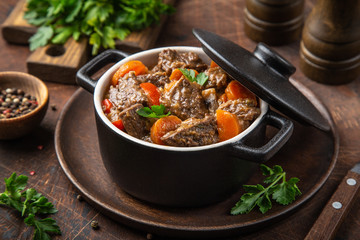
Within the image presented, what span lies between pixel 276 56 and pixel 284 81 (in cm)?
17

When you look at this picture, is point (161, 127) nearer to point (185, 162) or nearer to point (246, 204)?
point (185, 162)

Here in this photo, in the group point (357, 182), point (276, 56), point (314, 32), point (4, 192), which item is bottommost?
point (4, 192)

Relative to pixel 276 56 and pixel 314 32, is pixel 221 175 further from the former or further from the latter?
pixel 314 32

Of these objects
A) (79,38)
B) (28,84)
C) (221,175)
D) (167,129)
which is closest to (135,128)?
Answer: (167,129)

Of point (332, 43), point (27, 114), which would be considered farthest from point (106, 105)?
point (332, 43)

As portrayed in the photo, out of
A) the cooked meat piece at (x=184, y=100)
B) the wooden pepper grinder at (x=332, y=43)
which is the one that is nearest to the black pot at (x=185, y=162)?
the cooked meat piece at (x=184, y=100)

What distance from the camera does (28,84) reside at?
3553 millimetres

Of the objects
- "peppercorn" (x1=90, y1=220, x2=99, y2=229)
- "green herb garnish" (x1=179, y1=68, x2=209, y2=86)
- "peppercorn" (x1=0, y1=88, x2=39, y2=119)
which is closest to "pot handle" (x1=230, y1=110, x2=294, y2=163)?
"green herb garnish" (x1=179, y1=68, x2=209, y2=86)

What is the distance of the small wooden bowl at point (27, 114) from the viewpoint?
3.22m

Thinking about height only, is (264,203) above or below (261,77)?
below

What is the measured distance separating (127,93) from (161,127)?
36 cm

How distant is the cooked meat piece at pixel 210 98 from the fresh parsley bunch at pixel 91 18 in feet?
4.46

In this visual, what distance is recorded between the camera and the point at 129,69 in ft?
10.0

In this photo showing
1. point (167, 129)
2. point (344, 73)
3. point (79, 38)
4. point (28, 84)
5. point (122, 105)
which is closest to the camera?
point (167, 129)
